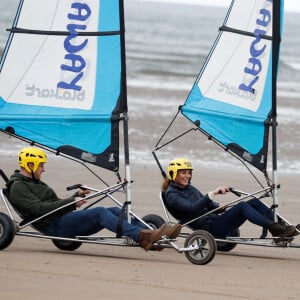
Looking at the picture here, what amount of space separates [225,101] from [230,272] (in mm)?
2821

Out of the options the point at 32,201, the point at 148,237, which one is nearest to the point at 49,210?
the point at 32,201

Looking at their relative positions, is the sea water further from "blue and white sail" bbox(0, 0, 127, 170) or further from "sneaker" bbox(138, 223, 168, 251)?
"sneaker" bbox(138, 223, 168, 251)

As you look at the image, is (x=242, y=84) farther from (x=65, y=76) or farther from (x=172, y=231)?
(x=172, y=231)

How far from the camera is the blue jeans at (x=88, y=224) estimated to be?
972 cm

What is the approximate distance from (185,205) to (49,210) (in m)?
1.33

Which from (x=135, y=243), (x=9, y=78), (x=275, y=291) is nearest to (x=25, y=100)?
(x=9, y=78)

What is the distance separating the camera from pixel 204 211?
10.8m

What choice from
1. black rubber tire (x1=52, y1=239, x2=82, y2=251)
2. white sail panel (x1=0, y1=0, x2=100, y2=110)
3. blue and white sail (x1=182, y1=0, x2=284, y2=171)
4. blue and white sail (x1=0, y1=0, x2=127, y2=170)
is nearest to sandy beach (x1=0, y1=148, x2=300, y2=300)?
black rubber tire (x1=52, y1=239, x2=82, y2=251)

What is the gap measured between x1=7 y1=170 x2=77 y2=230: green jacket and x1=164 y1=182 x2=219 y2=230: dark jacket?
105cm

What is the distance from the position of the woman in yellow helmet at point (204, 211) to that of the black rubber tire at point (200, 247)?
772mm

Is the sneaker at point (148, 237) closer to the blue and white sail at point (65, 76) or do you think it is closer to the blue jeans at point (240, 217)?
the blue and white sail at point (65, 76)

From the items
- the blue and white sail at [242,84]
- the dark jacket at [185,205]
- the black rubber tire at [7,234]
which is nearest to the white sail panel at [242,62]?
the blue and white sail at [242,84]

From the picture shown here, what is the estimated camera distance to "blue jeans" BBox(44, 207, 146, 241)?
972 centimetres

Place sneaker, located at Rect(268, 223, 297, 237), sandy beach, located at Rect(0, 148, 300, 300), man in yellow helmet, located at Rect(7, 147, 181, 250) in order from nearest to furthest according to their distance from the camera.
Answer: sandy beach, located at Rect(0, 148, 300, 300) < man in yellow helmet, located at Rect(7, 147, 181, 250) < sneaker, located at Rect(268, 223, 297, 237)
